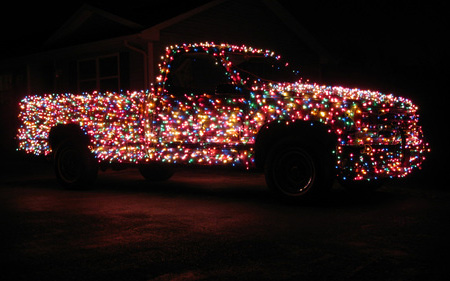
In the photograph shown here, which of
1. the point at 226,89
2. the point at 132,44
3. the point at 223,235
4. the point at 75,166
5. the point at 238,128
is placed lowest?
the point at 223,235

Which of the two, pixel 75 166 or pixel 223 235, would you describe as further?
pixel 75 166

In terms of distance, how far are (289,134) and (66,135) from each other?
4401 mm

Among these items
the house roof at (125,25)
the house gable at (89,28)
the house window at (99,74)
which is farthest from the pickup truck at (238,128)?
the house window at (99,74)

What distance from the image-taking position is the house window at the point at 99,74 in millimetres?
21391

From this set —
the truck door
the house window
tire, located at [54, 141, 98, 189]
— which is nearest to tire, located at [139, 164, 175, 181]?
tire, located at [54, 141, 98, 189]

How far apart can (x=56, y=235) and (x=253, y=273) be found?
2.60m

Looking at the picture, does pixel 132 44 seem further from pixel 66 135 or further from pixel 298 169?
pixel 298 169

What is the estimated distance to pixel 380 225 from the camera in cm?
626

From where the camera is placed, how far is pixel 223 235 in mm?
5895

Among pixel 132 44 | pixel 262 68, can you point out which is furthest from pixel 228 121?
→ pixel 132 44

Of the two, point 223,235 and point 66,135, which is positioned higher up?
point 66,135

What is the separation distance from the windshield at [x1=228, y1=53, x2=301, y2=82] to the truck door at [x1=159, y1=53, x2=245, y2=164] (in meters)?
0.27

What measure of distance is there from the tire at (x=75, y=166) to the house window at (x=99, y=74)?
11.0m

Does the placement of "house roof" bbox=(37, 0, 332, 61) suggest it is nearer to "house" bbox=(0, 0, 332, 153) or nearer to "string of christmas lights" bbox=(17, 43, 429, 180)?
"house" bbox=(0, 0, 332, 153)
